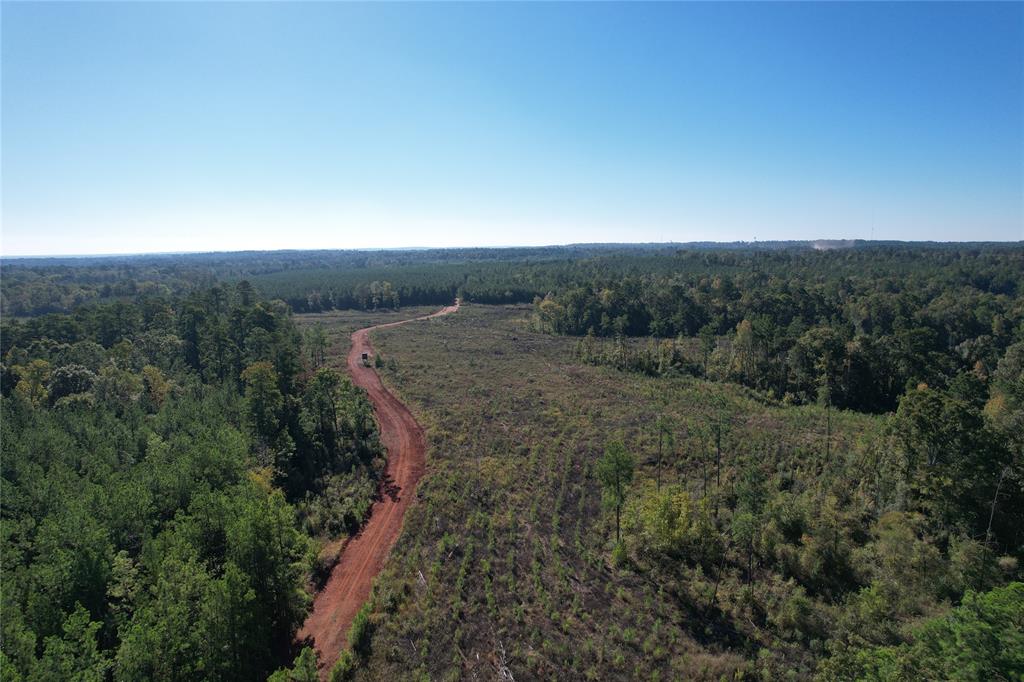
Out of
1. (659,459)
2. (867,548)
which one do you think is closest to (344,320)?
Answer: (659,459)

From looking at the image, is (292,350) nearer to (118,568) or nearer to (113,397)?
(113,397)

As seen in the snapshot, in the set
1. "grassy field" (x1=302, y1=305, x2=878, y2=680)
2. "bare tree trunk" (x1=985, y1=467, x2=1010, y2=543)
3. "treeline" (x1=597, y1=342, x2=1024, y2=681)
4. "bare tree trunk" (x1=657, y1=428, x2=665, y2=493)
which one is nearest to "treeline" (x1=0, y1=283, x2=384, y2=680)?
"grassy field" (x1=302, y1=305, x2=878, y2=680)

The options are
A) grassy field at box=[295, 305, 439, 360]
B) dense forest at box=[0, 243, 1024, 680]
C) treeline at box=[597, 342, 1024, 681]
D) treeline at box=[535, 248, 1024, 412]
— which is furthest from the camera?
grassy field at box=[295, 305, 439, 360]

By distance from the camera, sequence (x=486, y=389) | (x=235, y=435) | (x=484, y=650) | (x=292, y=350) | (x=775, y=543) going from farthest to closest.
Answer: (x=486, y=389) < (x=292, y=350) < (x=235, y=435) < (x=775, y=543) < (x=484, y=650)

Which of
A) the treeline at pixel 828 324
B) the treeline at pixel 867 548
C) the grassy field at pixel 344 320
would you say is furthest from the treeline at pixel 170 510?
the treeline at pixel 828 324

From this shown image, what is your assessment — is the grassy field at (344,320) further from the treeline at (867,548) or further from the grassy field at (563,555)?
the treeline at (867,548)

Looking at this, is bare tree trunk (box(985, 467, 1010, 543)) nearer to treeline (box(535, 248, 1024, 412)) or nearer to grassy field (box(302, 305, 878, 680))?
grassy field (box(302, 305, 878, 680))

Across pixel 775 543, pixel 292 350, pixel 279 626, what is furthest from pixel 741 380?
pixel 279 626
